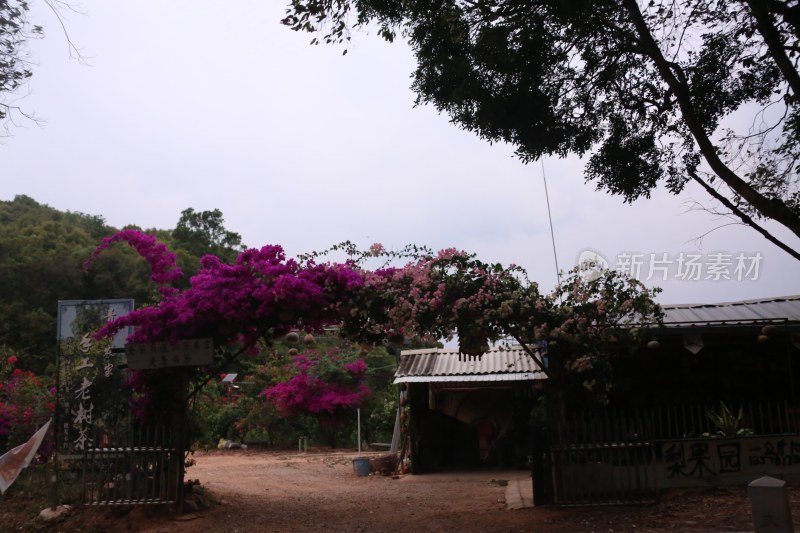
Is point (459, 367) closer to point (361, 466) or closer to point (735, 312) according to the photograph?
point (361, 466)

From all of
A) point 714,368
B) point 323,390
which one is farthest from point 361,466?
point 714,368

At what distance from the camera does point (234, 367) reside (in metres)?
31.1

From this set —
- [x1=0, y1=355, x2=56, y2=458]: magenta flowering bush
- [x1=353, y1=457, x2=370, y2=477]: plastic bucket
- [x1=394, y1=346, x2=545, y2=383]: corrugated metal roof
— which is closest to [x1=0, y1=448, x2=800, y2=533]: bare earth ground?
[x1=0, y1=355, x2=56, y2=458]: magenta flowering bush

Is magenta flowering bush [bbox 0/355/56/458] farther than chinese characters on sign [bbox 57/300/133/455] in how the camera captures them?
Yes

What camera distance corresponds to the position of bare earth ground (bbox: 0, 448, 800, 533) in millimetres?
8039

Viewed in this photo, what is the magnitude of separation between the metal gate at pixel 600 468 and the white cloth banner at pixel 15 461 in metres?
6.93

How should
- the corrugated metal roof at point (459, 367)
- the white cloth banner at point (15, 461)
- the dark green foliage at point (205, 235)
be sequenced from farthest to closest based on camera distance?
the dark green foliage at point (205, 235) < the corrugated metal roof at point (459, 367) < the white cloth banner at point (15, 461)

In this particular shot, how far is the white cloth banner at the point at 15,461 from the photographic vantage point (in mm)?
9062

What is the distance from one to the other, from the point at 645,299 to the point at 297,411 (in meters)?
15.7

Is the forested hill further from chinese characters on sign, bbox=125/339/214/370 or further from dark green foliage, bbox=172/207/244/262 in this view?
chinese characters on sign, bbox=125/339/214/370

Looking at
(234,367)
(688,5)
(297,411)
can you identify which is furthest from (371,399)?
(688,5)

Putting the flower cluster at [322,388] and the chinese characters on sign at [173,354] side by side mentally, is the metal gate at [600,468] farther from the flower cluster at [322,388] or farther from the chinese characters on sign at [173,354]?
the flower cluster at [322,388]

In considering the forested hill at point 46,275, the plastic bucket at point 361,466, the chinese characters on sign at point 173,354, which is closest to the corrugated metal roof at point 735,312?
the chinese characters on sign at point 173,354

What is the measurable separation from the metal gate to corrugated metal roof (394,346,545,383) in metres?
5.08
